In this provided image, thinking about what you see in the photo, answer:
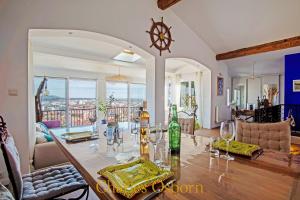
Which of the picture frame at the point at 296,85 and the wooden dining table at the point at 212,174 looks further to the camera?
the picture frame at the point at 296,85

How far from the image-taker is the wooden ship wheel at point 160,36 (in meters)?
3.86

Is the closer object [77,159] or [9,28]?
[77,159]

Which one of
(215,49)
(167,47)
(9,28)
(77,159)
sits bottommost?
(77,159)

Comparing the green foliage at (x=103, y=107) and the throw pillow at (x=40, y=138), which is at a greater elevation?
the green foliage at (x=103, y=107)

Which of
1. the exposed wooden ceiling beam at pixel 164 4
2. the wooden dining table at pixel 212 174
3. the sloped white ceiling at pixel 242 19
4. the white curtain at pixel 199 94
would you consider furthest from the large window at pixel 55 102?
the white curtain at pixel 199 94

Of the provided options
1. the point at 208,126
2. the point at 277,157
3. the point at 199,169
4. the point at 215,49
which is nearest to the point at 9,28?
the point at 199,169

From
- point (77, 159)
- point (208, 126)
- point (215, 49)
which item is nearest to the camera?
point (77, 159)

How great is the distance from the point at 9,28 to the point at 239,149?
3.22m

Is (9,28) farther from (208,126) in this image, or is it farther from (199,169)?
(208,126)

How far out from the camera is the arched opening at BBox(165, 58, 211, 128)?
607 centimetres

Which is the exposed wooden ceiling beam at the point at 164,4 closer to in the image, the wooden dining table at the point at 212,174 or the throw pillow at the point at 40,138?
the wooden dining table at the point at 212,174

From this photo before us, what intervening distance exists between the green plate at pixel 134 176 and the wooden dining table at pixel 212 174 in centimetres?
3

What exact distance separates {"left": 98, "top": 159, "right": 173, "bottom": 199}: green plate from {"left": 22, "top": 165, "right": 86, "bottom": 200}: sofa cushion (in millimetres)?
799

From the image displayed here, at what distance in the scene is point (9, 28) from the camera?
94.7 inches
